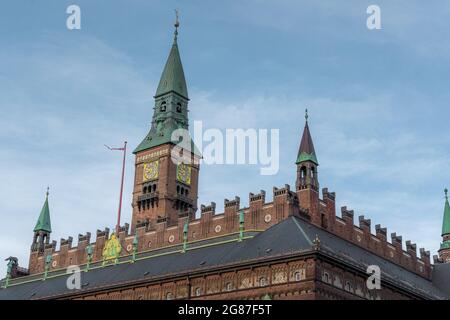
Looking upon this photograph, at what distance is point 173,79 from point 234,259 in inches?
2104

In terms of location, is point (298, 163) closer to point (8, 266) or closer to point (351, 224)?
point (351, 224)

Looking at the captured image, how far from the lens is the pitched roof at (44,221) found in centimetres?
12369

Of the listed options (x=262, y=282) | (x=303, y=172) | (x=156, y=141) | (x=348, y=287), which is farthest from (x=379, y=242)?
(x=156, y=141)

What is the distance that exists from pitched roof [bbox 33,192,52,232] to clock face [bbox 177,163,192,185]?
2684 cm

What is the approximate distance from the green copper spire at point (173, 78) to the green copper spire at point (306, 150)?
3480 centimetres

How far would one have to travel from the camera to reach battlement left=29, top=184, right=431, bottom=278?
8588 cm

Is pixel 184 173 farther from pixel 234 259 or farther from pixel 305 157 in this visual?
pixel 234 259

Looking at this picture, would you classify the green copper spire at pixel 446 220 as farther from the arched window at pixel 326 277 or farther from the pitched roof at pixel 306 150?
the arched window at pixel 326 277

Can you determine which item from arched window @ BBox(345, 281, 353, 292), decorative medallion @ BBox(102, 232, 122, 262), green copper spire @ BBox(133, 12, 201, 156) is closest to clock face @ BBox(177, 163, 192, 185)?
green copper spire @ BBox(133, 12, 201, 156)

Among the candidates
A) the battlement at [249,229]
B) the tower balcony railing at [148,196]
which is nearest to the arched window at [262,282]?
the battlement at [249,229]

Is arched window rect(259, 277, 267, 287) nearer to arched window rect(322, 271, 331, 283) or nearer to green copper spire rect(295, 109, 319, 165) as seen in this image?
arched window rect(322, 271, 331, 283)
